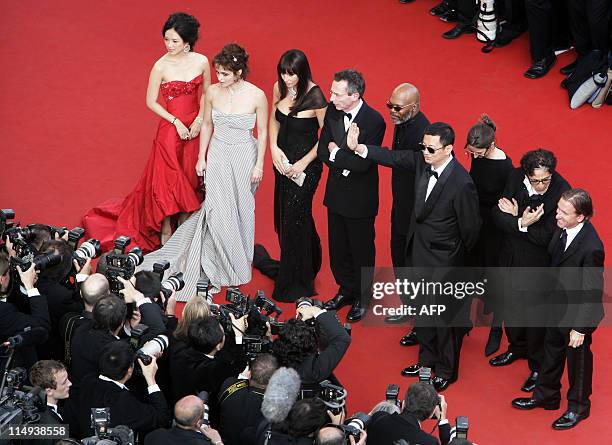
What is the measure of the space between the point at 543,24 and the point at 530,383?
405 cm

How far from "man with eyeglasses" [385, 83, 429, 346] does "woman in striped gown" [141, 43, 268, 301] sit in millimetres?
971

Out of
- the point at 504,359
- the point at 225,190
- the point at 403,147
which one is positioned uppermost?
the point at 403,147

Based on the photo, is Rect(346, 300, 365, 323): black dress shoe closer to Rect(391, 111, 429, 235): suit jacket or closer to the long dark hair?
Rect(391, 111, 429, 235): suit jacket

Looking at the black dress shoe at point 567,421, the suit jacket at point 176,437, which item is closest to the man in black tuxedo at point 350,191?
the black dress shoe at point 567,421

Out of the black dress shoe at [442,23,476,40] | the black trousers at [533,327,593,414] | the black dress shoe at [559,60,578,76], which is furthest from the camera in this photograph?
the black dress shoe at [442,23,476,40]

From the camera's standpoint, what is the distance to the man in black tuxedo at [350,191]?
6867 mm

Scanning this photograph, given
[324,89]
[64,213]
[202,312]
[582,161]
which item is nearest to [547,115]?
[582,161]

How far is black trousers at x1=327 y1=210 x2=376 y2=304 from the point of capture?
7.16 meters

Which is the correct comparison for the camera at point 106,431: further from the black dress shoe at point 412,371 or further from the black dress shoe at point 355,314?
the black dress shoe at point 355,314

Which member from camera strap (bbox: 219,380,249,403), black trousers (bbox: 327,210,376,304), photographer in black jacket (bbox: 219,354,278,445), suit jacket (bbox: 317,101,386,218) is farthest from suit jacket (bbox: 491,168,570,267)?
camera strap (bbox: 219,380,249,403)

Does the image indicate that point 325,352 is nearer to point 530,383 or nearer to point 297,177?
point 530,383

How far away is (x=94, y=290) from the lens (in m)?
5.63

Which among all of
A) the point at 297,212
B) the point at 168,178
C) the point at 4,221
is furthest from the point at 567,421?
the point at 4,221

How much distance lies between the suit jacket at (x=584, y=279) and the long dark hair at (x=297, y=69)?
2.01 metres
